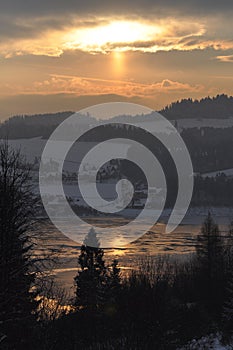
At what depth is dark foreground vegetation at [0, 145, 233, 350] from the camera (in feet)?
32.0

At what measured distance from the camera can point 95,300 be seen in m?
23.1

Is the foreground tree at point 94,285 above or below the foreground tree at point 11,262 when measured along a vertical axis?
below

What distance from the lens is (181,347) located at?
14.3 metres

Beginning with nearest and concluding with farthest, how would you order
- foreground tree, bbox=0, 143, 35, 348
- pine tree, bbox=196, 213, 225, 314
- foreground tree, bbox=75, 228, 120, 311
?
foreground tree, bbox=0, 143, 35, 348
foreground tree, bbox=75, 228, 120, 311
pine tree, bbox=196, 213, 225, 314

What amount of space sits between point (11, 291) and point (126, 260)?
3337 centimetres

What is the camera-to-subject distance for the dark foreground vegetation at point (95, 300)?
974 centimetres

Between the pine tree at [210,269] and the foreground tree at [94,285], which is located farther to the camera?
the pine tree at [210,269]

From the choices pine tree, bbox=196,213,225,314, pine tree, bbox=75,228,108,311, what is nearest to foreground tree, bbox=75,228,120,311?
pine tree, bbox=75,228,108,311

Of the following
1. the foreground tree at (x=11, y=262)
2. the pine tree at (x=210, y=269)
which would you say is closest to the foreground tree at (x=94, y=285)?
the pine tree at (x=210, y=269)

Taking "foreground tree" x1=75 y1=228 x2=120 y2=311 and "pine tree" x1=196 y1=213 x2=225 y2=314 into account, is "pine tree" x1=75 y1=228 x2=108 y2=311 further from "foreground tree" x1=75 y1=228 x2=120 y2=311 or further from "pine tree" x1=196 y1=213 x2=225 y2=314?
"pine tree" x1=196 y1=213 x2=225 y2=314

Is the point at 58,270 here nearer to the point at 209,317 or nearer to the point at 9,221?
the point at 209,317

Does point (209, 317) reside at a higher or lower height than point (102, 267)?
lower

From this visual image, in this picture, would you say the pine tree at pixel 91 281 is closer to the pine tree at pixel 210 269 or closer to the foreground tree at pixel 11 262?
the pine tree at pixel 210 269

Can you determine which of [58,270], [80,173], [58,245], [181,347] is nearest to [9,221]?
[181,347]
